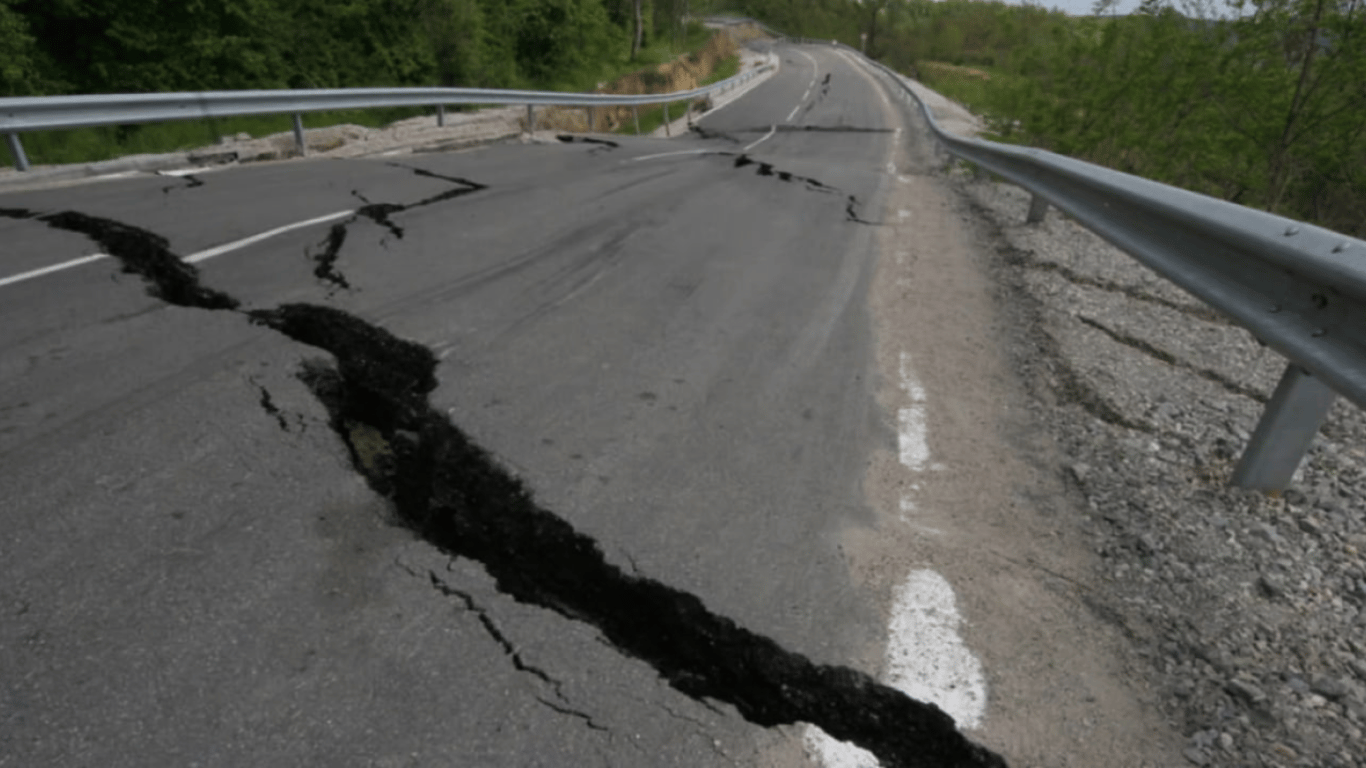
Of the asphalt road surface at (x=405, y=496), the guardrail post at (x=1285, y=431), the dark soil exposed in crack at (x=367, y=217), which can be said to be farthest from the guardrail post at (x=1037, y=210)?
the dark soil exposed in crack at (x=367, y=217)

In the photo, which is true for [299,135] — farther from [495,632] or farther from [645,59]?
[645,59]

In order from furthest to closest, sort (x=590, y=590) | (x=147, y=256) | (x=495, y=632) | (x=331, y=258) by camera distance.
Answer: (x=331, y=258) < (x=147, y=256) < (x=590, y=590) < (x=495, y=632)

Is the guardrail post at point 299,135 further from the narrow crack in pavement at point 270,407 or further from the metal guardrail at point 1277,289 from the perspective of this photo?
the metal guardrail at point 1277,289

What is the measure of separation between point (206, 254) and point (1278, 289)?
587 cm

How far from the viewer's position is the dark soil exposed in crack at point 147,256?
416 cm

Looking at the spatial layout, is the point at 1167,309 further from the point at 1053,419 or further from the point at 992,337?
the point at 1053,419

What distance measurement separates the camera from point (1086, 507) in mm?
2932

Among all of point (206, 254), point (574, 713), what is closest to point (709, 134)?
point (206, 254)

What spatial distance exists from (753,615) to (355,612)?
1.19m

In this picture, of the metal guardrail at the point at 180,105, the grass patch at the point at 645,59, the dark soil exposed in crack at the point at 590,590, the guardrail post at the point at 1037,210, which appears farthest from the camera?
the grass patch at the point at 645,59

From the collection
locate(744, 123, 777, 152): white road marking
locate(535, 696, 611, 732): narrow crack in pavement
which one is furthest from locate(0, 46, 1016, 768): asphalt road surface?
locate(744, 123, 777, 152): white road marking

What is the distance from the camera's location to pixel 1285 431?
9.03ft

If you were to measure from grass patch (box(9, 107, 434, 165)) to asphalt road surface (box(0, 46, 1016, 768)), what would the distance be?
542 centimetres

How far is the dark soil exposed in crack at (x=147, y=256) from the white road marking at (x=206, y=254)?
4.5 inches
